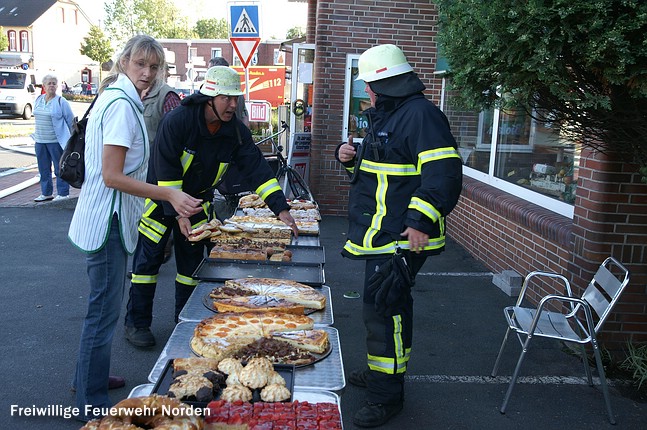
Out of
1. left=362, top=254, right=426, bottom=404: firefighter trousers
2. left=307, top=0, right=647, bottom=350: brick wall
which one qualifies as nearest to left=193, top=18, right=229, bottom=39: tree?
left=307, top=0, right=647, bottom=350: brick wall

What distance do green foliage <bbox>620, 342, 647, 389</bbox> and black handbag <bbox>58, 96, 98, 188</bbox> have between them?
411cm

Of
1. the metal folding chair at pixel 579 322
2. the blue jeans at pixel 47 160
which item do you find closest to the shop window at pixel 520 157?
the metal folding chair at pixel 579 322

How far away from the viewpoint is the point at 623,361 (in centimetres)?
484

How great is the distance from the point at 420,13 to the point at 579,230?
596 centimetres

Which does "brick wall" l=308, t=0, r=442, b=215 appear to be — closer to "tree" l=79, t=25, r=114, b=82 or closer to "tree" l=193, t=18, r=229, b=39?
"tree" l=79, t=25, r=114, b=82

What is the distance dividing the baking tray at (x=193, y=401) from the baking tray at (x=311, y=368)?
0.11ft

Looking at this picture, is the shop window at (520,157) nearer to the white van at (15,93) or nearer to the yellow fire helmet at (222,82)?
the yellow fire helmet at (222,82)

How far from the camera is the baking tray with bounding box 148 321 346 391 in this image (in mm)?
2629

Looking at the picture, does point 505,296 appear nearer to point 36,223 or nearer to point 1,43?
point 36,223

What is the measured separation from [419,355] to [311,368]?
2.44 metres

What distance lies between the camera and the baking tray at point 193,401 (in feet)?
7.96

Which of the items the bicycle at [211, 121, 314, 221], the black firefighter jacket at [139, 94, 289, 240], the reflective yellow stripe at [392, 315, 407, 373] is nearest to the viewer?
the reflective yellow stripe at [392, 315, 407, 373]

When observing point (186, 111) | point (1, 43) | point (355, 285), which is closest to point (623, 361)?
point (355, 285)

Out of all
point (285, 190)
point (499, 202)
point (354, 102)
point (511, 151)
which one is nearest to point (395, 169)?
point (499, 202)
